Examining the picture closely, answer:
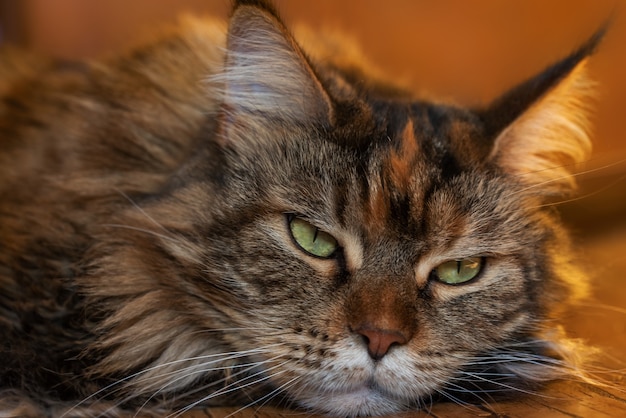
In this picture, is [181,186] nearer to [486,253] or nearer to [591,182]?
[486,253]

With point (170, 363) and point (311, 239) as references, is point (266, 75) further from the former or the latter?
point (170, 363)

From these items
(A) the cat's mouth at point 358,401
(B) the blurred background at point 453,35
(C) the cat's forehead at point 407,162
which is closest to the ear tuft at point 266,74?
(C) the cat's forehead at point 407,162

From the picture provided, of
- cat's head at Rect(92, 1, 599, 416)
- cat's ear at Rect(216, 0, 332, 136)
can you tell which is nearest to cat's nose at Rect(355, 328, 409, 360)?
cat's head at Rect(92, 1, 599, 416)

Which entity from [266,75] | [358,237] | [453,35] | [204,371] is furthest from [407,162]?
[453,35]

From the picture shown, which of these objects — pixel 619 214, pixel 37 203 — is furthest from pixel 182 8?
pixel 619 214

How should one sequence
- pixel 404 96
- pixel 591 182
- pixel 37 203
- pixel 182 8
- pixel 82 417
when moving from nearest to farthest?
pixel 82 417, pixel 37 203, pixel 404 96, pixel 591 182, pixel 182 8

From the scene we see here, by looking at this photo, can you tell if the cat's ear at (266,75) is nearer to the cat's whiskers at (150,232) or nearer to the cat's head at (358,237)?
the cat's head at (358,237)

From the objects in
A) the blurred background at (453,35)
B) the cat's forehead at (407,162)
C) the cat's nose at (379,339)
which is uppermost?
the blurred background at (453,35)
